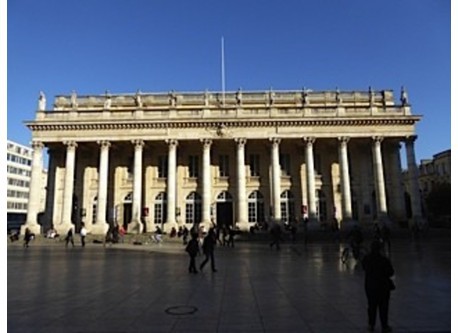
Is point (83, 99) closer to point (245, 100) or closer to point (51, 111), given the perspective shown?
point (51, 111)

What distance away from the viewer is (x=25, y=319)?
7.76 meters

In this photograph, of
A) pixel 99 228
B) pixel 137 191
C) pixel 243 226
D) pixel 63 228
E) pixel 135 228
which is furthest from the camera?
pixel 137 191

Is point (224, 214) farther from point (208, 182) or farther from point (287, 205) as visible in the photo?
point (287, 205)

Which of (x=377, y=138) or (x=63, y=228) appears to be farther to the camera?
(x=377, y=138)

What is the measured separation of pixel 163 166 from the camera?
47.7 meters

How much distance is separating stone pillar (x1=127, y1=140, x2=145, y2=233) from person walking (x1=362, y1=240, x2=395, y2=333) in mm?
36686

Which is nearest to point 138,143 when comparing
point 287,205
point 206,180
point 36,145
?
point 206,180

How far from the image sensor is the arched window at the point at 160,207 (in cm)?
4634

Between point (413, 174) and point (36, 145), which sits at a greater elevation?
point (36, 145)

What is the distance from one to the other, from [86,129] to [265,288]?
124 ft

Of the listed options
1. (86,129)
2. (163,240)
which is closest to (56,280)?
(163,240)

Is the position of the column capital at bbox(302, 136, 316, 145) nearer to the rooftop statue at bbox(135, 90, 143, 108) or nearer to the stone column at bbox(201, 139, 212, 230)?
the stone column at bbox(201, 139, 212, 230)

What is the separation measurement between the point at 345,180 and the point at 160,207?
20660mm

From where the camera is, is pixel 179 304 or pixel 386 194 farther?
pixel 386 194
